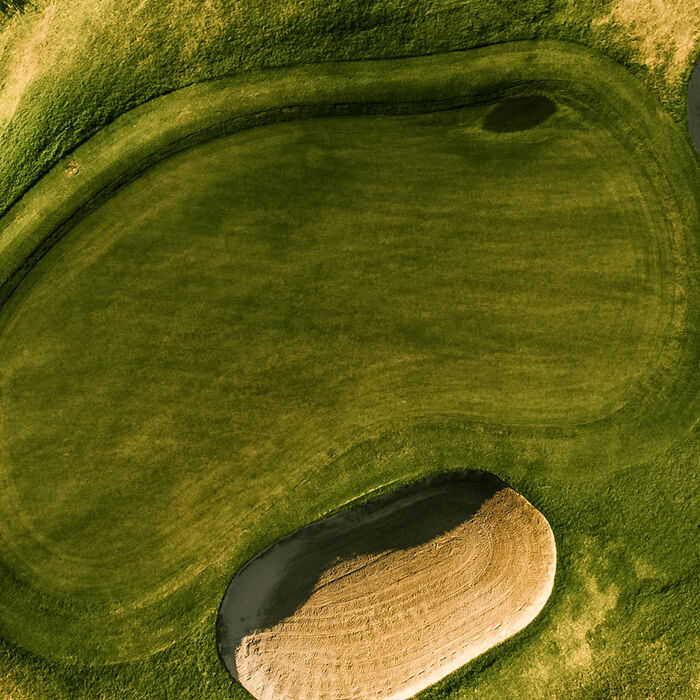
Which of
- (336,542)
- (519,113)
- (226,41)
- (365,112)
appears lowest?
(336,542)

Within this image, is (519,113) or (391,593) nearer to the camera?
(519,113)

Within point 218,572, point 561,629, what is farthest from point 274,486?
point 561,629

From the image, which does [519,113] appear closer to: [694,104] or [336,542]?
[694,104]

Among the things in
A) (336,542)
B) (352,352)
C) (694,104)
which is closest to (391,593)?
(336,542)

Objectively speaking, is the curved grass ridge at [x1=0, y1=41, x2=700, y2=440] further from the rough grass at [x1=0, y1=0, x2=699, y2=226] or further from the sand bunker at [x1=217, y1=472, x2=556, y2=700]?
the sand bunker at [x1=217, y1=472, x2=556, y2=700]

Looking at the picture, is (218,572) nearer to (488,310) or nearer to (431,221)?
(488,310)

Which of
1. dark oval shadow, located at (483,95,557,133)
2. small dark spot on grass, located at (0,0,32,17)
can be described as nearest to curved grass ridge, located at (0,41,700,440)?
dark oval shadow, located at (483,95,557,133)

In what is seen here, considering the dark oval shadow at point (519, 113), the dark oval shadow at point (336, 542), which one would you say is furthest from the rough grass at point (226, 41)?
the dark oval shadow at point (336, 542)
